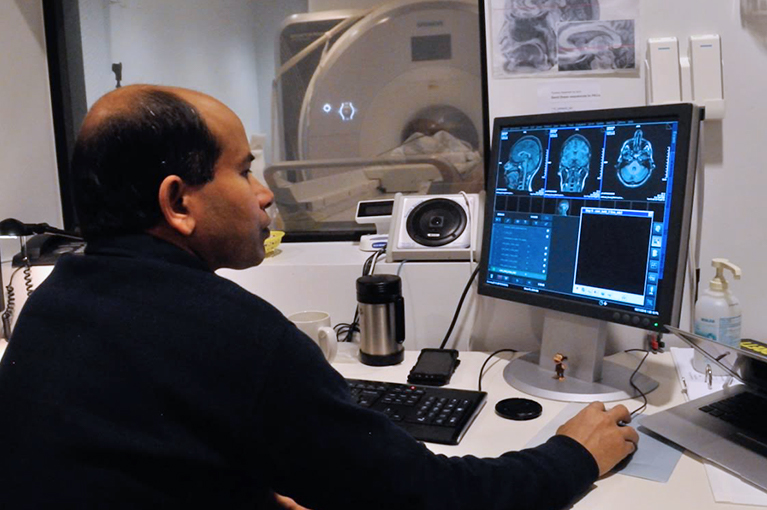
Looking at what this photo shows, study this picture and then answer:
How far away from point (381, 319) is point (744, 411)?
667mm

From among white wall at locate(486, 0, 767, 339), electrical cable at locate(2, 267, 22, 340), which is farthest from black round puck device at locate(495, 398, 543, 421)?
electrical cable at locate(2, 267, 22, 340)

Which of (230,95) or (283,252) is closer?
(283,252)

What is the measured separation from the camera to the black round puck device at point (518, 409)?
109 cm

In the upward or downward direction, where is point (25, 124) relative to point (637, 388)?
upward

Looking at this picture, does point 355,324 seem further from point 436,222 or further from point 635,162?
point 635,162

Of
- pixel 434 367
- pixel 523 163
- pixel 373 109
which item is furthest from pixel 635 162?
pixel 373 109

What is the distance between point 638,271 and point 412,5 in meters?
1.05

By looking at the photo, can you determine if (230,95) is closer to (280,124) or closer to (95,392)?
(280,124)

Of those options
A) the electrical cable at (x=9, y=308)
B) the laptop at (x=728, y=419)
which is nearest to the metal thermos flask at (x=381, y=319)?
the laptop at (x=728, y=419)

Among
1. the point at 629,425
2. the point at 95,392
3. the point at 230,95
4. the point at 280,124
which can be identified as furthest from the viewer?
the point at 230,95

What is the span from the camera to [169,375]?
25.6 inches

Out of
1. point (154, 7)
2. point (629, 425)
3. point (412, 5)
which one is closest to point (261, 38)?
point (154, 7)

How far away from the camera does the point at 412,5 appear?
1780 mm

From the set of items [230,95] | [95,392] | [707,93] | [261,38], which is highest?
[261,38]
